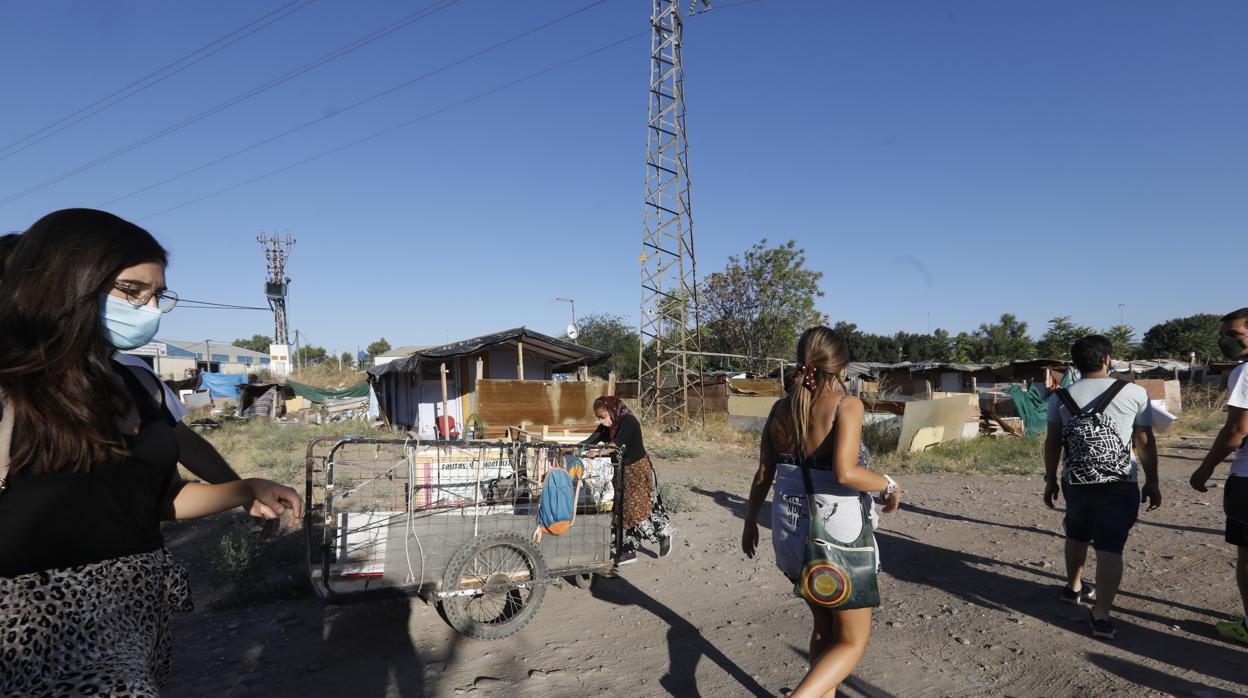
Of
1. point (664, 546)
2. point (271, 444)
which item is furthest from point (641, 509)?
point (271, 444)

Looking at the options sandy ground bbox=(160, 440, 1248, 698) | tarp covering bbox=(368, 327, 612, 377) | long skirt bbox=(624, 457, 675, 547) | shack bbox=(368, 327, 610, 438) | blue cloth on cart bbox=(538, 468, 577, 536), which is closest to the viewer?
sandy ground bbox=(160, 440, 1248, 698)

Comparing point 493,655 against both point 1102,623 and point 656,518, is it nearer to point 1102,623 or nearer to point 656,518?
point 656,518

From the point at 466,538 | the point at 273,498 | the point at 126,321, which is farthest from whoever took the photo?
the point at 466,538

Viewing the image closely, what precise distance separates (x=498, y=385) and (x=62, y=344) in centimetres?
1169

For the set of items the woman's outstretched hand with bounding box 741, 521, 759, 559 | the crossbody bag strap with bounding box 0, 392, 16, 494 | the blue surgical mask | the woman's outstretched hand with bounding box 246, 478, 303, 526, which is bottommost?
the woman's outstretched hand with bounding box 741, 521, 759, 559

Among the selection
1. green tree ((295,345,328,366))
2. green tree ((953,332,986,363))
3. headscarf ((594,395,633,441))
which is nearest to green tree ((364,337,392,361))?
green tree ((295,345,328,366))

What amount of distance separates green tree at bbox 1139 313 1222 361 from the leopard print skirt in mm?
48543

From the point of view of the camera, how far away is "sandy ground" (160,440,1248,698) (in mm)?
3455

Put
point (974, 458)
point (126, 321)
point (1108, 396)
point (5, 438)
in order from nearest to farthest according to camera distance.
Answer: point (5, 438) < point (126, 321) < point (1108, 396) < point (974, 458)

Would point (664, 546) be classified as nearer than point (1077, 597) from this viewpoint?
No

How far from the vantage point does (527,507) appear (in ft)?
16.1

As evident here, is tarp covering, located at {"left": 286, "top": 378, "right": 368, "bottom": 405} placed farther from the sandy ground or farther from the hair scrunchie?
the hair scrunchie

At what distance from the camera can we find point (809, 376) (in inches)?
105

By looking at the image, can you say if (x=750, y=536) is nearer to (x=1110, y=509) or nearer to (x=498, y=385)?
(x=1110, y=509)
